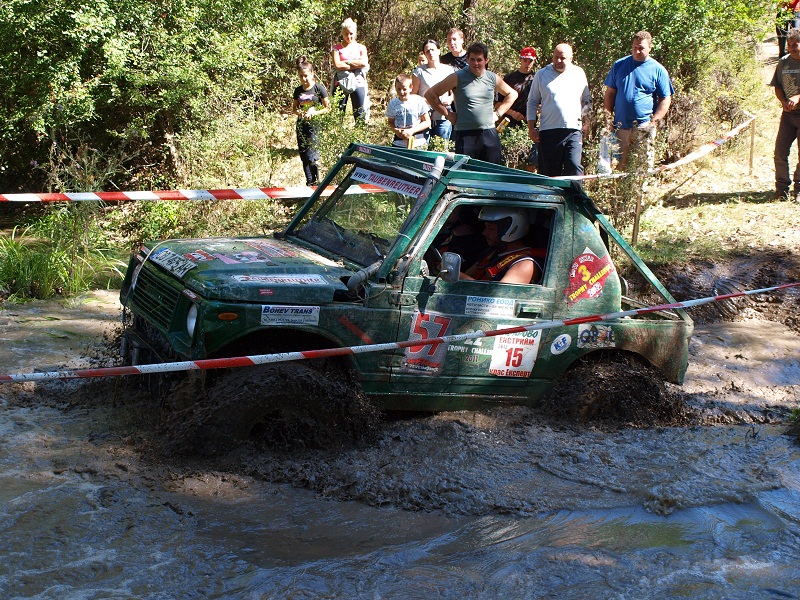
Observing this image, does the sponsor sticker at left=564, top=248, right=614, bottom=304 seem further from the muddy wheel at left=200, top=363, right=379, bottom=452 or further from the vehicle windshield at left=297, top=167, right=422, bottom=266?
the muddy wheel at left=200, top=363, right=379, bottom=452

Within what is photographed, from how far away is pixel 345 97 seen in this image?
13.1 m

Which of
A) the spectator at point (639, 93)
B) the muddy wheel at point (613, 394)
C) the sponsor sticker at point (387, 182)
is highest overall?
the spectator at point (639, 93)

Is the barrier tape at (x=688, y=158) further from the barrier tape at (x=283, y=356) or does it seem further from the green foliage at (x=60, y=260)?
the green foliage at (x=60, y=260)

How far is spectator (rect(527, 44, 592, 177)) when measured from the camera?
9695 mm

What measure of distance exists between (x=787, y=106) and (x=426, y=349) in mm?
7966

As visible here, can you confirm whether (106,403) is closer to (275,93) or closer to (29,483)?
(29,483)

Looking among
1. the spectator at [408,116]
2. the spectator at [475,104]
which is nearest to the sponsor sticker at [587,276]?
the spectator at [475,104]

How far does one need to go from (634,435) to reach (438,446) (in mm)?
1407

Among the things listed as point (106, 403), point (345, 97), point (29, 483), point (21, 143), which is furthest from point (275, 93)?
point (29, 483)

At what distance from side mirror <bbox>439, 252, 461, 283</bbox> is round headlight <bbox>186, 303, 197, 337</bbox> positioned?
143 cm

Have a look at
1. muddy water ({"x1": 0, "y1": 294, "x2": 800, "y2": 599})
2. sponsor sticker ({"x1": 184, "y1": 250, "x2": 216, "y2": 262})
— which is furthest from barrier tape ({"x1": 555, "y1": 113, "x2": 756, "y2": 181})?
sponsor sticker ({"x1": 184, "y1": 250, "x2": 216, "y2": 262})

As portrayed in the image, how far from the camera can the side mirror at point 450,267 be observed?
17.6 feet

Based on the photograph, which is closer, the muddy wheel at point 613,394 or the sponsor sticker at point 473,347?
the sponsor sticker at point 473,347

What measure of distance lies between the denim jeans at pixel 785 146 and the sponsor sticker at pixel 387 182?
24.5 feet
